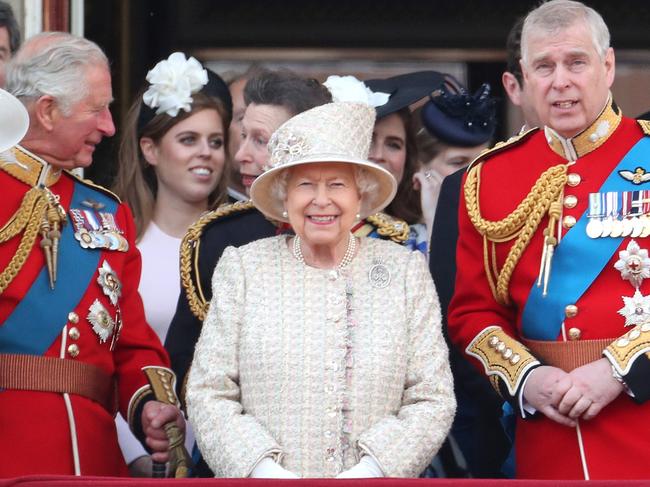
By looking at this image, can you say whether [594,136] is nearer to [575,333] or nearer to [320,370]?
[575,333]

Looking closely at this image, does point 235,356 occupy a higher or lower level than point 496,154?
lower

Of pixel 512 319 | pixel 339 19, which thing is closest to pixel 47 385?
pixel 512 319

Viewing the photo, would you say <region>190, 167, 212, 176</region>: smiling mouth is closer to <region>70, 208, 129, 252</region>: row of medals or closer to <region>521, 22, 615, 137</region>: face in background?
<region>70, 208, 129, 252</region>: row of medals

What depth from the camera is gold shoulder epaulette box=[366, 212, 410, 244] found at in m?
4.65

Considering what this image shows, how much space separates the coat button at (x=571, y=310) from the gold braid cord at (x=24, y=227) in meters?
1.29

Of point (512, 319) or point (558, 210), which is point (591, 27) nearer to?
point (558, 210)

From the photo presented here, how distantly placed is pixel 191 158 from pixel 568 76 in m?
1.49

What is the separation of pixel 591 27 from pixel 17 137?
137 cm

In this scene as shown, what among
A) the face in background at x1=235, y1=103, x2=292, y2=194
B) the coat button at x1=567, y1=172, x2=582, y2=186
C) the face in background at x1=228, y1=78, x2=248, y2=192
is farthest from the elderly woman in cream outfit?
the face in background at x1=228, y1=78, x2=248, y2=192

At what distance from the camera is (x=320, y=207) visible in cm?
413

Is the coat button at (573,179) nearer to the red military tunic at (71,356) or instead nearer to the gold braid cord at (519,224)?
the gold braid cord at (519,224)

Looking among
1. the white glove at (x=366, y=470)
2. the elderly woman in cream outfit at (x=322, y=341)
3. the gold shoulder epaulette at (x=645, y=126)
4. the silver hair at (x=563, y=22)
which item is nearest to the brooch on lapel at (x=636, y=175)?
the gold shoulder epaulette at (x=645, y=126)

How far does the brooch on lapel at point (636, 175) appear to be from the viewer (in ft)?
14.1

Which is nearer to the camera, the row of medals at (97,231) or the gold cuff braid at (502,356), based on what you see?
the gold cuff braid at (502,356)
